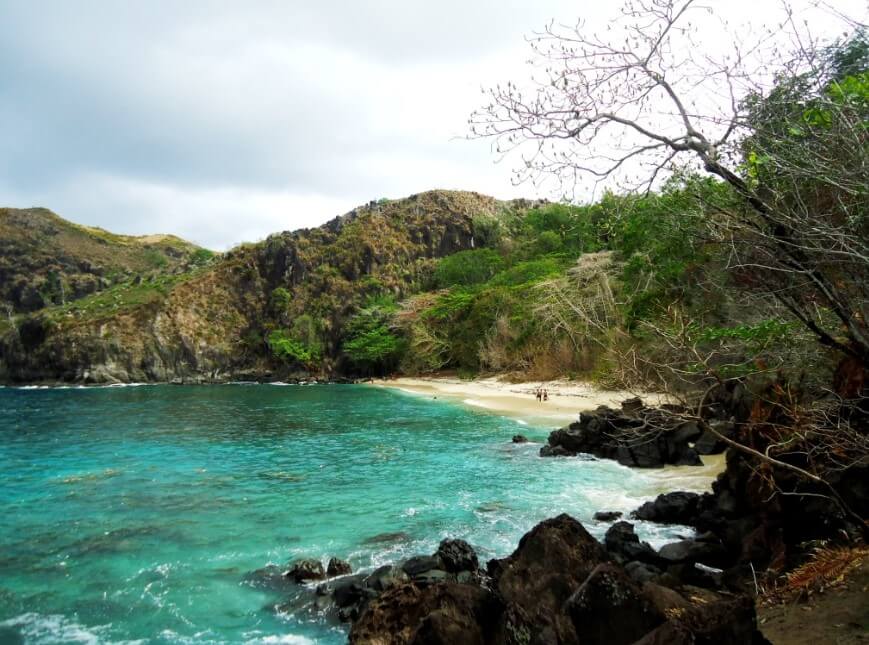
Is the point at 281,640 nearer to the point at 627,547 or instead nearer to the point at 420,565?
the point at 420,565

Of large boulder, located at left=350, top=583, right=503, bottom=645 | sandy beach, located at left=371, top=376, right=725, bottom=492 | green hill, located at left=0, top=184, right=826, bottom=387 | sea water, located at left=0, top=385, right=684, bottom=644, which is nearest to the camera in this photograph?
large boulder, located at left=350, top=583, right=503, bottom=645

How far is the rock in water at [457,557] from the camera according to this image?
675 centimetres

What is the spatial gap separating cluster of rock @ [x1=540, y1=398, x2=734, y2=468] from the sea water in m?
0.64

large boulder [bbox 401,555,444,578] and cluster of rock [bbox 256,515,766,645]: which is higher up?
cluster of rock [bbox 256,515,766,645]

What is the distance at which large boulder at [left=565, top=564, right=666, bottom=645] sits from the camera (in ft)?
12.9

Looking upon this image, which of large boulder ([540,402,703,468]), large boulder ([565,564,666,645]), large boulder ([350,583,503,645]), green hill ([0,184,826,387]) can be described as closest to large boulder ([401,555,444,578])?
large boulder ([350,583,503,645])

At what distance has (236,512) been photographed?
33.6ft

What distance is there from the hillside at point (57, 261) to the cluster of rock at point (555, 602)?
290ft

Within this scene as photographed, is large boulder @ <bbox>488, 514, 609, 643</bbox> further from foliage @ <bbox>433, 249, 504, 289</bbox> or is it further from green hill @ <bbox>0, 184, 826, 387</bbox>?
foliage @ <bbox>433, 249, 504, 289</bbox>

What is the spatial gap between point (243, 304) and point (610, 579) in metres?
73.7

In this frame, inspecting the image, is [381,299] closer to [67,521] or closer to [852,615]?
[67,521]

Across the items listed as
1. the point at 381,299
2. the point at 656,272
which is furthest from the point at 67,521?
the point at 381,299

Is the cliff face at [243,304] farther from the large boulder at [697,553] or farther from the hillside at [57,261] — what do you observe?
the large boulder at [697,553]

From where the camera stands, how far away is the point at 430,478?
501 inches
